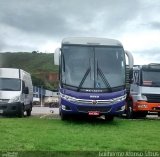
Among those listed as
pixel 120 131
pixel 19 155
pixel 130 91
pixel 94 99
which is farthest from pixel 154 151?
pixel 130 91

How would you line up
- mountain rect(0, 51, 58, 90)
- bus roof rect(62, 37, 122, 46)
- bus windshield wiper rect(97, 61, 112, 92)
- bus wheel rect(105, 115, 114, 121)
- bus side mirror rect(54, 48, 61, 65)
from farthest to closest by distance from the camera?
mountain rect(0, 51, 58, 90) < bus wheel rect(105, 115, 114, 121) < bus roof rect(62, 37, 122, 46) < bus side mirror rect(54, 48, 61, 65) < bus windshield wiper rect(97, 61, 112, 92)

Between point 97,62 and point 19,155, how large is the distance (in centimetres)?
980

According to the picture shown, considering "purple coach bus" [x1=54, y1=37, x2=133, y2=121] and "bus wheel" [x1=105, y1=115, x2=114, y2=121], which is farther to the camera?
"bus wheel" [x1=105, y1=115, x2=114, y2=121]

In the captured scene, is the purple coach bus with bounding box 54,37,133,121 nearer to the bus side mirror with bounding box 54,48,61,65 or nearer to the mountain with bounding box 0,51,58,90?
the bus side mirror with bounding box 54,48,61,65

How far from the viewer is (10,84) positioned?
25906 mm

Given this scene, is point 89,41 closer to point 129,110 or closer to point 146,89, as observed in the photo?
point 146,89

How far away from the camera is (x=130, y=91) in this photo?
25562 mm

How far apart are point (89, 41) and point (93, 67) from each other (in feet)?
4.37

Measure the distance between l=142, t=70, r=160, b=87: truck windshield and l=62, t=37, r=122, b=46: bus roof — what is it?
4.25 meters

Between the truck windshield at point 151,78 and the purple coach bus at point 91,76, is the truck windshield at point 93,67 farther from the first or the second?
the truck windshield at point 151,78

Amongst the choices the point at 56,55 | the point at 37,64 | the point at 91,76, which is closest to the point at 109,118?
the point at 91,76

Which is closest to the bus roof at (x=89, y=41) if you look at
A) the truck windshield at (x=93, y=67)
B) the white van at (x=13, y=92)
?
the truck windshield at (x=93, y=67)

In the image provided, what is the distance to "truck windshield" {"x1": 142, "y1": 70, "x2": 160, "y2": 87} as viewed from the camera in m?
24.5

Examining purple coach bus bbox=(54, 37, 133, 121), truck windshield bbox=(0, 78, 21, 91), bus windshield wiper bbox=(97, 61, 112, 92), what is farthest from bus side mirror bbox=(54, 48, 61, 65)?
truck windshield bbox=(0, 78, 21, 91)
